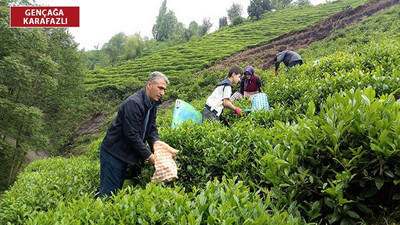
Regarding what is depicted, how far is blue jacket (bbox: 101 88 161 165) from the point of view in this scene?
3211 millimetres

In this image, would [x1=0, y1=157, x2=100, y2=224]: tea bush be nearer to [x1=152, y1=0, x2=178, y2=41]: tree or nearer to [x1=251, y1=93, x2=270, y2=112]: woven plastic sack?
[x1=251, y1=93, x2=270, y2=112]: woven plastic sack

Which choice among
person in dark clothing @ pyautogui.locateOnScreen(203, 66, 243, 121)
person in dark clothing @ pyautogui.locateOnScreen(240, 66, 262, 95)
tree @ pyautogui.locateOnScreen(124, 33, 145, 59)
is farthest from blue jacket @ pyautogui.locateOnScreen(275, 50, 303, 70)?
tree @ pyautogui.locateOnScreen(124, 33, 145, 59)

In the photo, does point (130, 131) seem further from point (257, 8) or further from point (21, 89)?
point (257, 8)

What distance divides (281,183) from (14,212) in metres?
2.99

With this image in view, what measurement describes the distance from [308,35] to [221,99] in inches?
1020

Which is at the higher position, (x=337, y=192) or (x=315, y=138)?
(x=315, y=138)

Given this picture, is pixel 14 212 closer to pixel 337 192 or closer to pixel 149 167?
pixel 149 167

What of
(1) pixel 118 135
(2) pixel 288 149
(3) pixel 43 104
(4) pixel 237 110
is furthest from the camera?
(3) pixel 43 104

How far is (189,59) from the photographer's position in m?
32.4

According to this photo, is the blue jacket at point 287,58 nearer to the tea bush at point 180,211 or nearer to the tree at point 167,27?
the tea bush at point 180,211

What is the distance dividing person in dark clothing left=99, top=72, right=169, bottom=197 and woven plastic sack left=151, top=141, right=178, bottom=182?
0.44 feet

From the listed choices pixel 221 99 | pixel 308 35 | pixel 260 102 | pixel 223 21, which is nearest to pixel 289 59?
pixel 260 102

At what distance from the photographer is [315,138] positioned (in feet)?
6.34

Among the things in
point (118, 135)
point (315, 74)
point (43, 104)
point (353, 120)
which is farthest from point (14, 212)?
point (43, 104)
